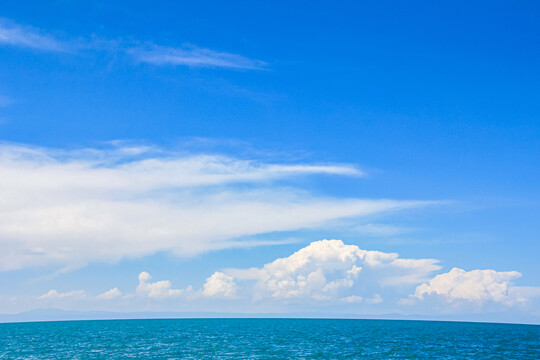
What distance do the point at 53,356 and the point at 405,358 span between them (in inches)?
2275

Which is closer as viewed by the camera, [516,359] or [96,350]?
[516,359]

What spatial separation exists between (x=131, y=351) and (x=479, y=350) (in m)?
66.0

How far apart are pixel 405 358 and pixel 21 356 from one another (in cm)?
6321

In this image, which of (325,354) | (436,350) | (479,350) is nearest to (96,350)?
(325,354)

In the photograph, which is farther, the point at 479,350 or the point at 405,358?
the point at 479,350

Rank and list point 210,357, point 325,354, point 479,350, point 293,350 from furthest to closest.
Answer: point 479,350 → point 293,350 → point 325,354 → point 210,357

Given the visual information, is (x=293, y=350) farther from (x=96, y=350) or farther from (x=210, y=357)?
(x=96, y=350)

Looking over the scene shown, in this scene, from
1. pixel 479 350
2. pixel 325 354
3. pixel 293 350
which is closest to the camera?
pixel 325 354

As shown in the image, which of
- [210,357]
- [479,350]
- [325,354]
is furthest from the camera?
[479,350]

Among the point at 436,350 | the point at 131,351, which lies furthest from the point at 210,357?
the point at 436,350

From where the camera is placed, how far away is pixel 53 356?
8006cm

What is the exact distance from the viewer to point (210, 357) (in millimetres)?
76375

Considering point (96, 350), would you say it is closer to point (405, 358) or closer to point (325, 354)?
point (325, 354)

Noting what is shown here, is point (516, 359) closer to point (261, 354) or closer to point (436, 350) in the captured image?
point (436, 350)
